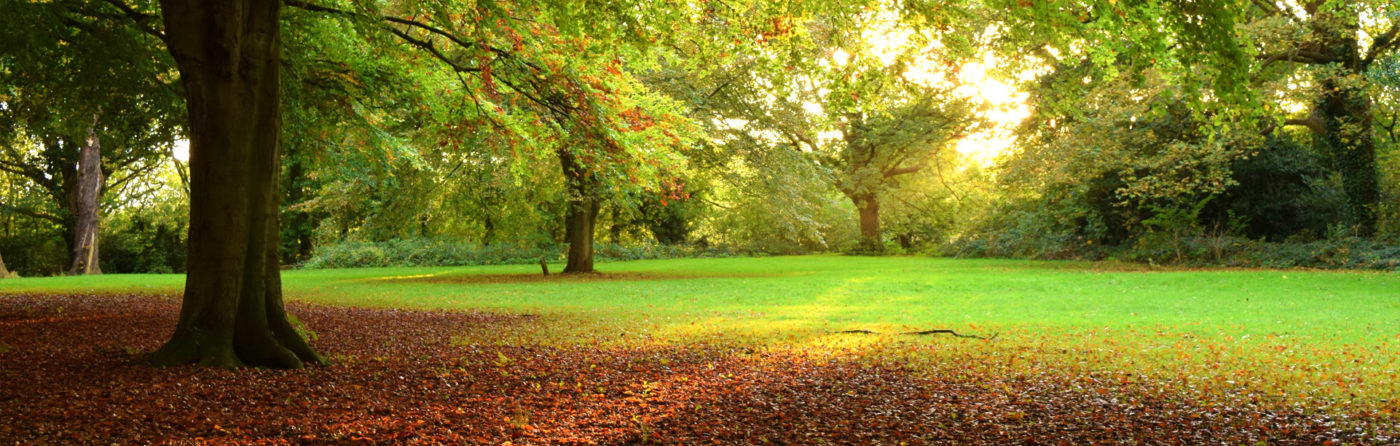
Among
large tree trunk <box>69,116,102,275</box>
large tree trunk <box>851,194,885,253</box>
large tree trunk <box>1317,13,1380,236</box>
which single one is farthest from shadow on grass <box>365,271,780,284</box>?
large tree trunk <box>851,194,885,253</box>

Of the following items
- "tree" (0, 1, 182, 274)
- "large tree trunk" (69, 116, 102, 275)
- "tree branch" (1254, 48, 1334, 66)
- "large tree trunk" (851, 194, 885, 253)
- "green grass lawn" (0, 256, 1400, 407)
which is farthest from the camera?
"large tree trunk" (851, 194, 885, 253)

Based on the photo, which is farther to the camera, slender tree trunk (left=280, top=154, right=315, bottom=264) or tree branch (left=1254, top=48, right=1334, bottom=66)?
slender tree trunk (left=280, top=154, right=315, bottom=264)

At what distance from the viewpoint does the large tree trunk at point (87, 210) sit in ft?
91.5

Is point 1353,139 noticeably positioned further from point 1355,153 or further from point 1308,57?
point 1308,57

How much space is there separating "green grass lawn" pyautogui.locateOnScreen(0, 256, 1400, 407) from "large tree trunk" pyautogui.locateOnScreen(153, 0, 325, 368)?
10.5 ft

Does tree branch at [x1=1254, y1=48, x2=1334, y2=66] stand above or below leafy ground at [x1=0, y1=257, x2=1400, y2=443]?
above

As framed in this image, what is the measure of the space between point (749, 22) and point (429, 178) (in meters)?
13.9

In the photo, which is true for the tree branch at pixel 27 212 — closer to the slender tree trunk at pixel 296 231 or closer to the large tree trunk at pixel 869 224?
the slender tree trunk at pixel 296 231

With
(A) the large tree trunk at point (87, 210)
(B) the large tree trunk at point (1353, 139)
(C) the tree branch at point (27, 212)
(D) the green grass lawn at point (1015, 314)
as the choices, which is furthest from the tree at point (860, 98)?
(C) the tree branch at point (27, 212)

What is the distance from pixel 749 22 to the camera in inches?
384

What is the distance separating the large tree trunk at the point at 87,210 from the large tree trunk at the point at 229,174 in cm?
2545

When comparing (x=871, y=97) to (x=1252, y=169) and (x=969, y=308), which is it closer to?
(x=969, y=308)

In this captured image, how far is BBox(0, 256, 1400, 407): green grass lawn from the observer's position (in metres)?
7.64

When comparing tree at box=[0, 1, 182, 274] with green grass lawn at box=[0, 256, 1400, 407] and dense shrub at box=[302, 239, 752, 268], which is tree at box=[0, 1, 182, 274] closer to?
green grass lawn at box=[0, 256, 1400, 407]
